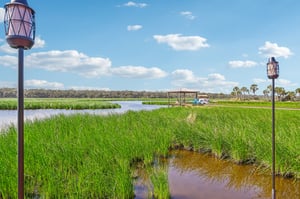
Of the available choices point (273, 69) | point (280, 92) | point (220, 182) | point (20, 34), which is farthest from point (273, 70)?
point (280, 92)

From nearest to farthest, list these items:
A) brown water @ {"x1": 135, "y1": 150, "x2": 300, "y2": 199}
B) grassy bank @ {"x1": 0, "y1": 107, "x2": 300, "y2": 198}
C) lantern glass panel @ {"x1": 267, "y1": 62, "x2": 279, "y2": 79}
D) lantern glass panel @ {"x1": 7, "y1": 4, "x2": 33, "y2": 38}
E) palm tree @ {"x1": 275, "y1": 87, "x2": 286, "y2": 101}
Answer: lantern glass panel @ {"x1": 7, "y1": 4, "x2": 33, "y2": 38}, grassy bank @ {"x1": 0, "y1": 107, "x2": 300, "y2": 198}, lantern glass panel @ {"x1": 267, "y1": 62, "x2": 279, "y2": 79}, brown water @ {"x1": 135, "y1": 150, "x2": 300, "y2": 199}, palm tree @ {"x1": 275, "y1": 87, "x2": 286, "y2": 101}

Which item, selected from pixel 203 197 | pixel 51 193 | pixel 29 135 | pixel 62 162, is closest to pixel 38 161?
pixel 62 162

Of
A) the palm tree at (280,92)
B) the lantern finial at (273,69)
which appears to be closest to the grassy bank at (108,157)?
the lantern finial at (273,69)

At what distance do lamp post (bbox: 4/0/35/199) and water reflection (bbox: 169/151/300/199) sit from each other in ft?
9.75

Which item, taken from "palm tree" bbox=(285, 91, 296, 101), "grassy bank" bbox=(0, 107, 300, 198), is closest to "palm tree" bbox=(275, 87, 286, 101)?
"palm tree" bbox=(285, 91, 296, 101)

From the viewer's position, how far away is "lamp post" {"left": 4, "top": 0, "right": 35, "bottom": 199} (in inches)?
75.5

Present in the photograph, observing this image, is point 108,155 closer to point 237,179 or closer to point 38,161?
point 38,161

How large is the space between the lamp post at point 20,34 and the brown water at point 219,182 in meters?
2.59

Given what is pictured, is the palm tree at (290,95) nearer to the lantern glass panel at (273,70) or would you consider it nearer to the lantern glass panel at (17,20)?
the lantern glass panel at (273,70)

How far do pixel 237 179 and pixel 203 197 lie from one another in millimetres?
1405

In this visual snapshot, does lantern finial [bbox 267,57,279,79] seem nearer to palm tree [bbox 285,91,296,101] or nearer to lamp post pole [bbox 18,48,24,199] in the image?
lamp post pole [bbox 18,48,24,199]

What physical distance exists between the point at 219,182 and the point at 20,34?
460cm

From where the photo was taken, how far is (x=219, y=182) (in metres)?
4.98

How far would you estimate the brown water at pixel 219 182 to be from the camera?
14.0ft
